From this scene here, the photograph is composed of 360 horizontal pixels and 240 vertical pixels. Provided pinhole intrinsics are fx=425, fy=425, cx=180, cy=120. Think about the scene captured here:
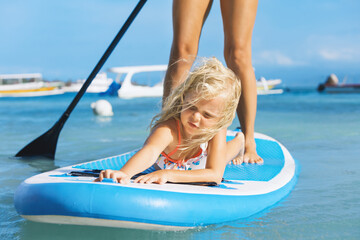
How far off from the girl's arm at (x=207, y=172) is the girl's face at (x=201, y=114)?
9 centimetres

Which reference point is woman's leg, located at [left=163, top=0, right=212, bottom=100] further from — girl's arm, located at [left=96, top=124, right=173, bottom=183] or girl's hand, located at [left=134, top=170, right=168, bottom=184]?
girl's hand, located at [left=134, top=170, right=168, bottom=184]

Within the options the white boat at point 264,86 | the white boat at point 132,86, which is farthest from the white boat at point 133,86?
the white boat at point 264,86

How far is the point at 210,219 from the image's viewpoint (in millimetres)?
1482

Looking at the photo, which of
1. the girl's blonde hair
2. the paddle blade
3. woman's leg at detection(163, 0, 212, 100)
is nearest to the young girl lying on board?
the girl's blonde hair

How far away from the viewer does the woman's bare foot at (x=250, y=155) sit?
7.70 ft

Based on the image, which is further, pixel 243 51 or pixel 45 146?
pixel 45 146

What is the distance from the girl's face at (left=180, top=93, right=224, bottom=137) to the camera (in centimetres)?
163

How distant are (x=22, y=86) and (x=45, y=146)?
24.4 metres

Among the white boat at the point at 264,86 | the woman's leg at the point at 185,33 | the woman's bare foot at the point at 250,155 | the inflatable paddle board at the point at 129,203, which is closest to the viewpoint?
the inflatable paddle board at the point at 129,203

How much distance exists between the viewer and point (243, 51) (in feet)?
7.74

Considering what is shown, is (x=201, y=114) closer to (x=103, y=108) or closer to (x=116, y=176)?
(x=116, y=176)

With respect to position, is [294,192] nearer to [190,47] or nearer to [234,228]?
[234,228]

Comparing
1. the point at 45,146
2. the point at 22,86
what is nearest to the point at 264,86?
the point at 22,86

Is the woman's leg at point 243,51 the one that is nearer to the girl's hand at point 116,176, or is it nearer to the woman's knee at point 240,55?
the woman's knee at point 240,55
